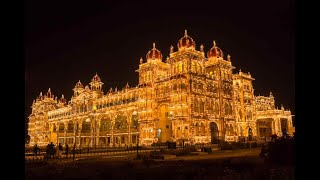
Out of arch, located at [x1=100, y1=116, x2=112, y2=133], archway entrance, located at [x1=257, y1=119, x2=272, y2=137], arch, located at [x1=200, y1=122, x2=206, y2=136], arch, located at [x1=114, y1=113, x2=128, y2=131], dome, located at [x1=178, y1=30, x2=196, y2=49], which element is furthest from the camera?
arch, located at [x1=100, y1=116, x2=112, y2=133]

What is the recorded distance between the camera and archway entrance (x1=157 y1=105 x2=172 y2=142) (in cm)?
6356

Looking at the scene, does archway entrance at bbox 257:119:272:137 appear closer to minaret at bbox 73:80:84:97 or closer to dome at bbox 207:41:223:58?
dome at bbox 207:41:223:58

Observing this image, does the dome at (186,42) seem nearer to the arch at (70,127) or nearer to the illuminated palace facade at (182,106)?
the illuminated palace facade at (182,106)

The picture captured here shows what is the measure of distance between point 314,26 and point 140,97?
2471 inches

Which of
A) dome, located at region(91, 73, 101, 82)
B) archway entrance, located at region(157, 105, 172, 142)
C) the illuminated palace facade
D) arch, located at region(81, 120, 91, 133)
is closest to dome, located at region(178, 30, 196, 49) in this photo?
the illuminated palace facade

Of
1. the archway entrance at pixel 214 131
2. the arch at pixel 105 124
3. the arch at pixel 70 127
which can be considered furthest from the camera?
the arch at pixel 70 127

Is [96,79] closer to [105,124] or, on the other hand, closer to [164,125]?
[105,124]

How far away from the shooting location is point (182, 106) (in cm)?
5634

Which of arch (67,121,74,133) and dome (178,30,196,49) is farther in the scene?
Answer: arch (67,121,74,133)

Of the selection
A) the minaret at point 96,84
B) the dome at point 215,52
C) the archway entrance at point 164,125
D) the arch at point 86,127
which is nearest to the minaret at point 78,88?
the minaret at point 96,84

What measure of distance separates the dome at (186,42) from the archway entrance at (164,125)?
1378cm

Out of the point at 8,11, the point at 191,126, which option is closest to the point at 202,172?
the point at 8,11

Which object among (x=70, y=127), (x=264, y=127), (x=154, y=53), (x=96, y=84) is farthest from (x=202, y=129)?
(x=70, y=127)

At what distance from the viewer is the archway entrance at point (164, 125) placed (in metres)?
63.6
